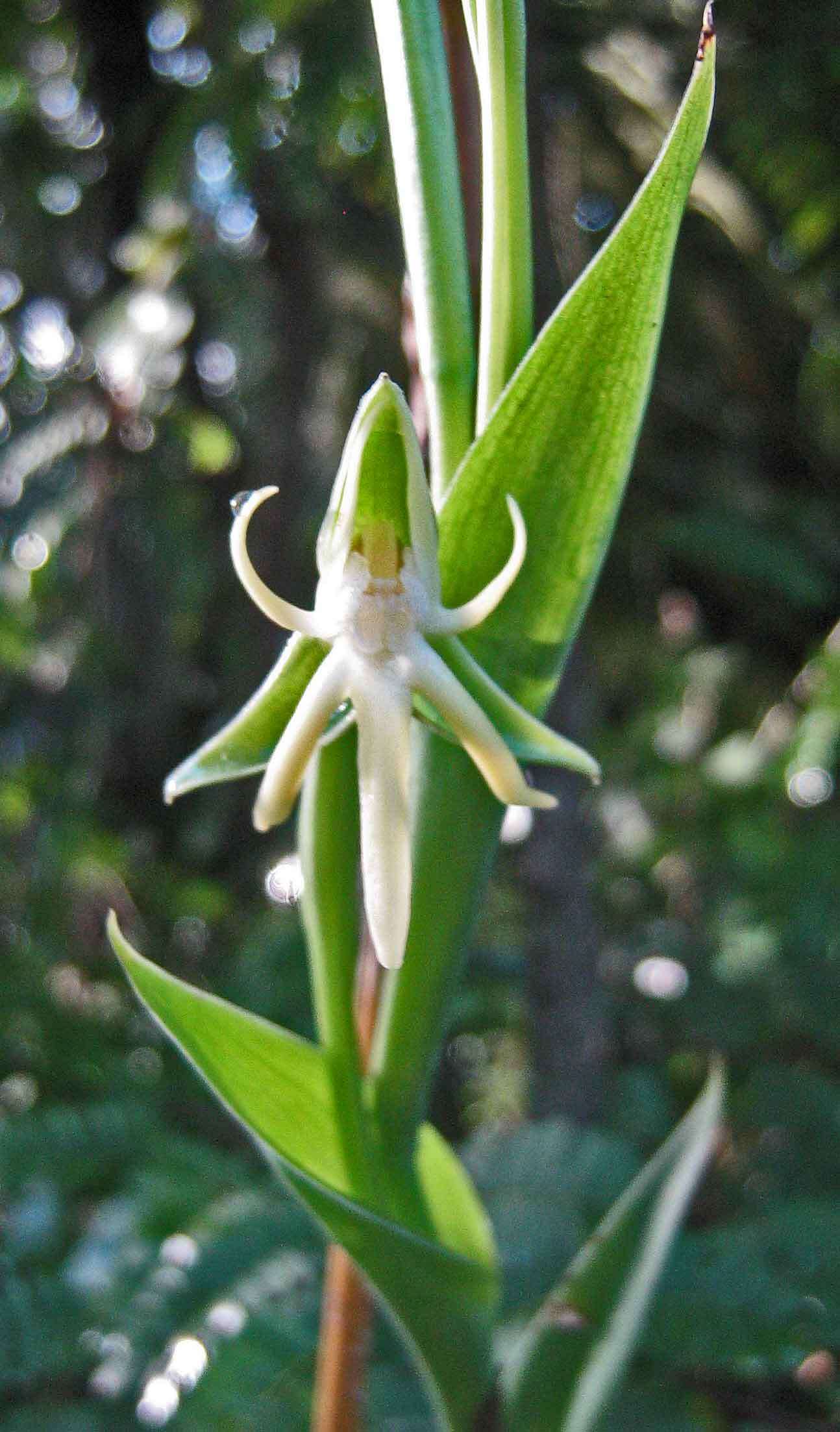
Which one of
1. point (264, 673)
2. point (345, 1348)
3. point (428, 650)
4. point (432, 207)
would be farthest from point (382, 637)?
point (264, 673)

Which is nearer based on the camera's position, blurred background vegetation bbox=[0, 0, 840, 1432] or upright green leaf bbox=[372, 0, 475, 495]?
upright green leaf bbox=[372, 0, 475, 495]

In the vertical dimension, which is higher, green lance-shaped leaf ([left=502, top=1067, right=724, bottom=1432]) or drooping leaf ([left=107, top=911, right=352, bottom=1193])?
drooping leaf ([left=107, top=911, right=352, bottom=1193])

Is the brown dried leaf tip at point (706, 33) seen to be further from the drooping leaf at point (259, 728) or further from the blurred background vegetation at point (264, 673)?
the blurred background vegetation at point (264, 673)

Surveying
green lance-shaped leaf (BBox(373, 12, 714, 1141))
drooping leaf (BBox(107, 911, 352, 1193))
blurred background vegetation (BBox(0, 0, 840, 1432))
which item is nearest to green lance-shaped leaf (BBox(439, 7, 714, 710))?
green lance-shaped leaf (BBox(373, 12, 714, 1141))

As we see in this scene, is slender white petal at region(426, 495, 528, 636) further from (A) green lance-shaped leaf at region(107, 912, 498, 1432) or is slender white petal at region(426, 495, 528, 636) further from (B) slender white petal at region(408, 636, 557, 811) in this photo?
(A) green lance-shaped leaf at region(107, 912, 498, 1432)

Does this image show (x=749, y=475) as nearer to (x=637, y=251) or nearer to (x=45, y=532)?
(x=45, y=532)

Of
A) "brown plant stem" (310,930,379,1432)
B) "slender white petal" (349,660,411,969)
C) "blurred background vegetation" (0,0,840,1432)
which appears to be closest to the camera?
"slender white petal" (349,660,411,969)

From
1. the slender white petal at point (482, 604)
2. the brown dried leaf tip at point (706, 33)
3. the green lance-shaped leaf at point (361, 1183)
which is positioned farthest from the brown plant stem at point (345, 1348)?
the brown dried leaf tip at point (706, 33)

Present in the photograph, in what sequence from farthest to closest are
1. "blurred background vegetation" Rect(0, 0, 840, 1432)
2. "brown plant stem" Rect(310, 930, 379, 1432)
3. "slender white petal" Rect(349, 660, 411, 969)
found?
"blurred background vegetation" Rect(0, 0, 840, 1432) → "brown plant stem" Rect(310, 930, 379, 1432) → "slender white petal" Rect(349, 660, 411, 969)
